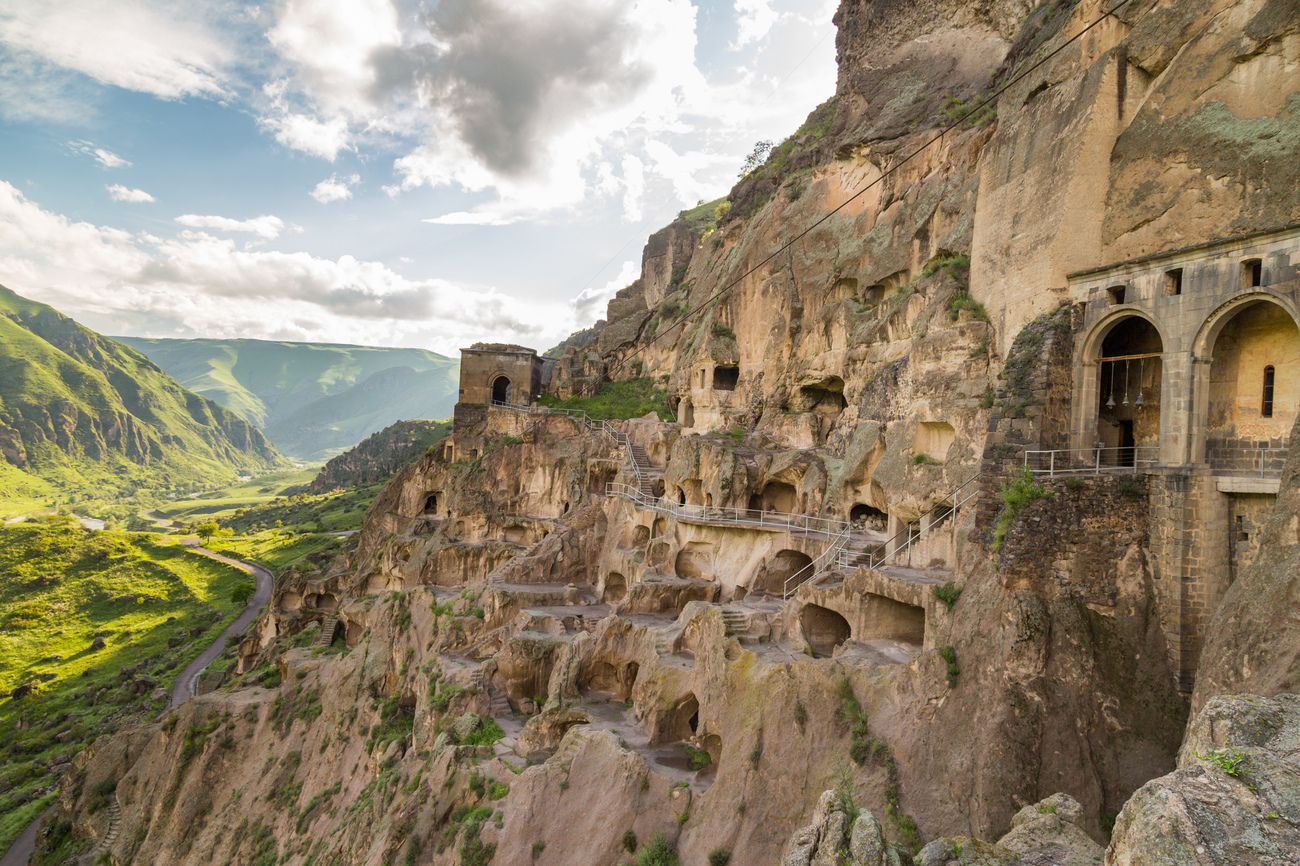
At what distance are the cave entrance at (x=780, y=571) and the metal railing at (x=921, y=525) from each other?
8.72 feet

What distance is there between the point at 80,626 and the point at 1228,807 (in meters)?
90.4

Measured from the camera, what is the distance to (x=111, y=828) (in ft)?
112

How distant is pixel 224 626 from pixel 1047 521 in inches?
2944

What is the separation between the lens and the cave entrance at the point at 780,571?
24.8 m

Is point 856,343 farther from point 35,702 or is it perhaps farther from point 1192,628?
point 35,702

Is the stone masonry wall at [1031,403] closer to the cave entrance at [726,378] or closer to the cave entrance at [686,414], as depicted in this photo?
the cave entrance at [726,378]

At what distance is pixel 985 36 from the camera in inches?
1308

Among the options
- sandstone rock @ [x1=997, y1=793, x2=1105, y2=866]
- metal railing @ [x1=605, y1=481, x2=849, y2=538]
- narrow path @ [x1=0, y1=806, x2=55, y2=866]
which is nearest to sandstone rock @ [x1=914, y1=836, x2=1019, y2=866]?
sandstone rock @ [x1=997, y1=793, x2=1105, y2=866]

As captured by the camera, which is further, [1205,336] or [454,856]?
[454,856]

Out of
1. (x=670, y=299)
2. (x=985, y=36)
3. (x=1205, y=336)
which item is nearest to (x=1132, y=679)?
(x=1205, y=336)

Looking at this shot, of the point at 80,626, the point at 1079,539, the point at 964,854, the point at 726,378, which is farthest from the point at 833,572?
the point at 80,626

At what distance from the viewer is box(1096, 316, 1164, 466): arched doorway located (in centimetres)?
1725

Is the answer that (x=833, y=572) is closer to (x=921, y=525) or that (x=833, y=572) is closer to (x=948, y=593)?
(x=921, y=525)

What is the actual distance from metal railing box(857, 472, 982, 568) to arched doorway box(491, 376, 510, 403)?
37167mm
